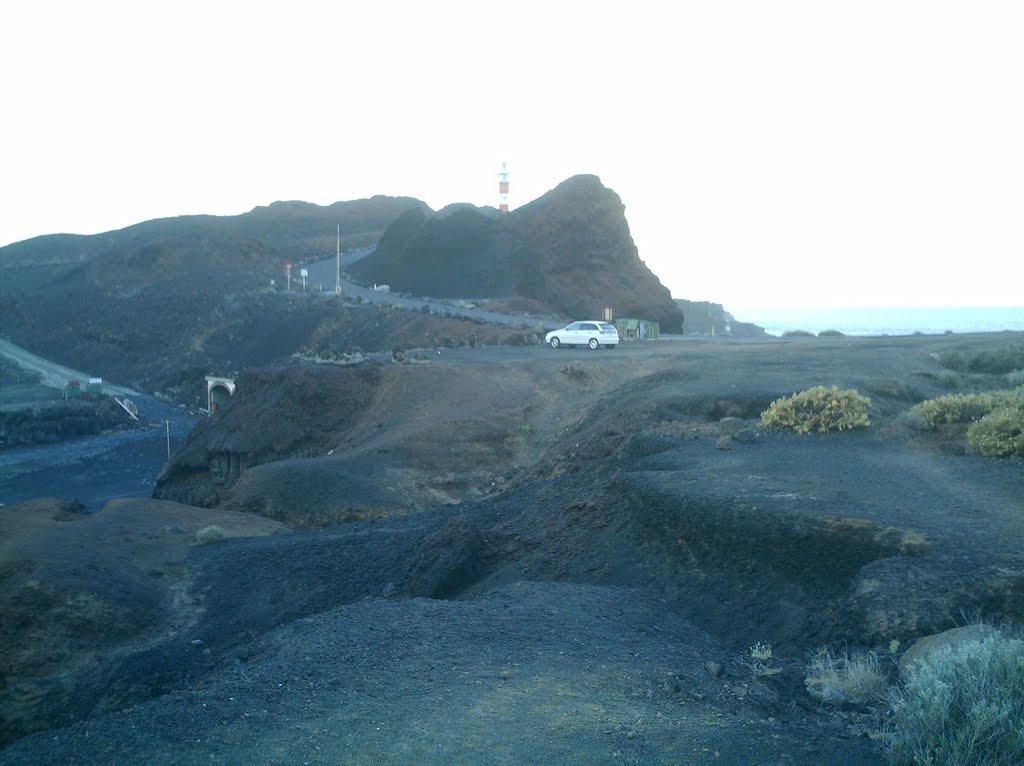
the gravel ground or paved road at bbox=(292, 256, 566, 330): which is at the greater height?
paved road at bbox=(292, 256, 566, 330)

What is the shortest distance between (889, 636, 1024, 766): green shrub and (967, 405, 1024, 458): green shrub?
8930mm

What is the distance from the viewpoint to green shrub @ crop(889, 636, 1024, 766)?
470 centimetres

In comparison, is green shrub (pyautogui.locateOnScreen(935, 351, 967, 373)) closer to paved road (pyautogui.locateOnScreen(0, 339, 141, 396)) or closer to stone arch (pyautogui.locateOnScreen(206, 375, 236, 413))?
stone arch (pyautogui.locateOnScreen(206, 375, 236, 413))

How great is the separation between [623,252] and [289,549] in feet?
188

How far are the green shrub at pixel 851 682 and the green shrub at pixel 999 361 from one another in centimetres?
2395

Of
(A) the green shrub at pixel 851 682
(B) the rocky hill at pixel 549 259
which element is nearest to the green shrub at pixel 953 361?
(A) the green shrub at pixel 851 682

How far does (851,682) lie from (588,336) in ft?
114

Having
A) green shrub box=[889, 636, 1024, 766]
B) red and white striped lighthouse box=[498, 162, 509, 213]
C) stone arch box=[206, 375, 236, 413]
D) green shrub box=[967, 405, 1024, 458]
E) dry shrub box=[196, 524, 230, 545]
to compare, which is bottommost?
dry shrub box=[196, 524, 230, 545]

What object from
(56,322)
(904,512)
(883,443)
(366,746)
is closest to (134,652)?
(366,746)

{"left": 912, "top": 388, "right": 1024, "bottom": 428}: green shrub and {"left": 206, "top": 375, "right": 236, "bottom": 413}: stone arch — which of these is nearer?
{"left": 912, "top": 388, "right": 1024, "bottom": 428}: green shrub

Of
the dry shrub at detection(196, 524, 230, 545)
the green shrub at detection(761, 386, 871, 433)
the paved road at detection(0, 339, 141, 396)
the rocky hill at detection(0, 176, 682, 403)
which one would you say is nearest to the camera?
the green shrub at detection(761, 386, 871, 433)

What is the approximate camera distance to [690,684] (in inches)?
275

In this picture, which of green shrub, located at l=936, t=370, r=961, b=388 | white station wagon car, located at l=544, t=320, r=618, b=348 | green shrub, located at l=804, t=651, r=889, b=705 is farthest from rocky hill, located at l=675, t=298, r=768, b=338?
green shrub, located at l=804, t=651, r=889, b=705

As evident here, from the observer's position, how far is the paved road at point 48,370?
63.3 m
